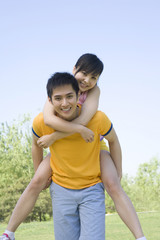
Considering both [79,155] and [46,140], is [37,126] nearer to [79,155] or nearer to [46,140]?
[46,140]

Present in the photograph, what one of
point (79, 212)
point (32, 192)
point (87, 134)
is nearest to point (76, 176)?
point (79, 212)

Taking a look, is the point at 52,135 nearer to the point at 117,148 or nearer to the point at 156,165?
the point at 117,148

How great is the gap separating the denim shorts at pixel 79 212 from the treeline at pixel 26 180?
15891 mm

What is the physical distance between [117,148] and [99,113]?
0.44m

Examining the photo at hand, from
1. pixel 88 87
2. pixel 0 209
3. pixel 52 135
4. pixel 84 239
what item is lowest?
pixel 0 209

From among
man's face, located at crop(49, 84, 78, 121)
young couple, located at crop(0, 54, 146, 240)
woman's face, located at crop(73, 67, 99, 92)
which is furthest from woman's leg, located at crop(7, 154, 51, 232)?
woman's face, located at crop(73, 67, 99, 92)

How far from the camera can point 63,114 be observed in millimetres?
3078

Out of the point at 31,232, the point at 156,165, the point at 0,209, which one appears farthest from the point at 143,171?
the point at 31,232

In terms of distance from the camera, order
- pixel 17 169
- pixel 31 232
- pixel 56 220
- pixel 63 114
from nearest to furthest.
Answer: pixel 63 114 → pixel 56 220 → pixel 31 232 → pixel 17 169

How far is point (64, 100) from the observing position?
118 inches

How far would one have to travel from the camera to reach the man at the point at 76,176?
3125 mm

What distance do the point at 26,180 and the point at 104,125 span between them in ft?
56.9

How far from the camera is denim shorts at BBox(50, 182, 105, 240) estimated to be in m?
3.14

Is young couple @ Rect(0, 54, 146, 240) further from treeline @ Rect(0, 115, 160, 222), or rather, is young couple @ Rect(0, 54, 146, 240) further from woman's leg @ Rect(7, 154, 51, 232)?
treeline @ Rect(0, 115, 160, 222)
